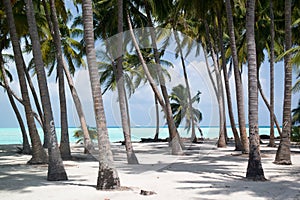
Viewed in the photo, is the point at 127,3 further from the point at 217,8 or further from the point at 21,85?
the point at 21,85

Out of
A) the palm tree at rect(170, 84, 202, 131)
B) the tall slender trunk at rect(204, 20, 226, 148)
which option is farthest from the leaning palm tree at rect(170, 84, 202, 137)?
the tall slender trunk at rect(204, 20, 226, 148)

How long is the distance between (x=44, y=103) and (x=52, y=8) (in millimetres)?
5727

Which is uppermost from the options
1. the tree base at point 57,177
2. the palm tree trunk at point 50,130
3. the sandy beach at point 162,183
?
the palm tree trunk at point 50,130

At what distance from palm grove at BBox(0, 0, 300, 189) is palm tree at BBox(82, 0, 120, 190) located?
0.02m

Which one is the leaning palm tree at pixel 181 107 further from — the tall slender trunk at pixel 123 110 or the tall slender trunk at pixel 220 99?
the tall slender trunk at pixel 123 110

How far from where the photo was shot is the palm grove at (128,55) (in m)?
10.6

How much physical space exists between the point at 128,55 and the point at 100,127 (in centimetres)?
2619

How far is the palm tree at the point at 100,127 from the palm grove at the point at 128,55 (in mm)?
24

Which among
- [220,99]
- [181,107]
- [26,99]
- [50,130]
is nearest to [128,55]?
[181,107]

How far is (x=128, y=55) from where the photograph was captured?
35000mm

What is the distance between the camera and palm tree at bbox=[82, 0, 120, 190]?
9070 mm

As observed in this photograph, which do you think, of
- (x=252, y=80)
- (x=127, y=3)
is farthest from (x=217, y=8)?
(x=252, y=80)

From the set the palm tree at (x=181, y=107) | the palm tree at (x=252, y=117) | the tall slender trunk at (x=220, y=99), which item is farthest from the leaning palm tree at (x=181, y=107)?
the palm tree at (x=252, y=117)

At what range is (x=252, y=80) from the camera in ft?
36.1
